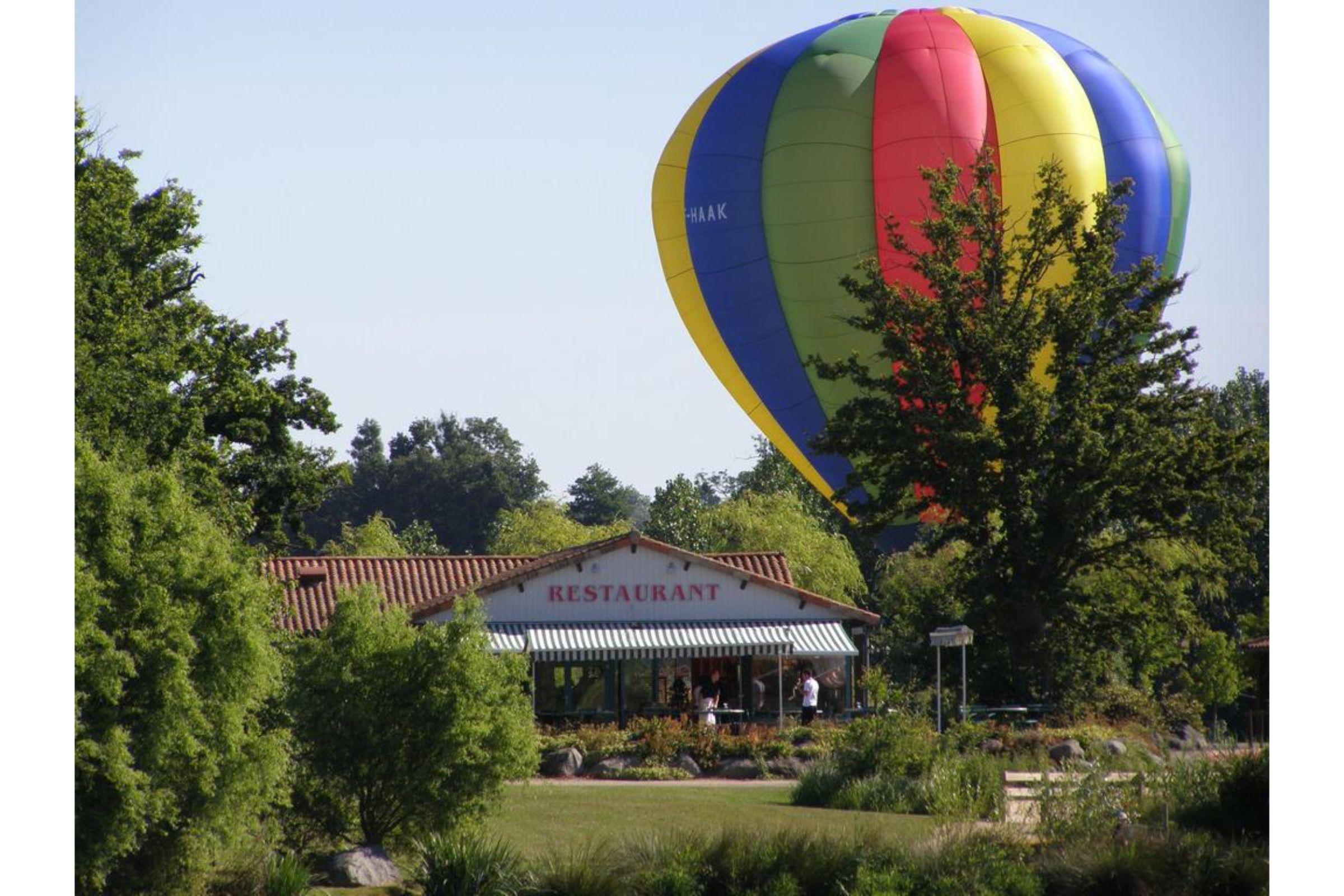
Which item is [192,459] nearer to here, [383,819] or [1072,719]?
[383,819]

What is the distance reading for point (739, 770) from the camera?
99.1 feet

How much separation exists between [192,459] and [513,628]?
→ 13302 mm

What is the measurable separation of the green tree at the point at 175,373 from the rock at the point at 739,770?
8.46 metres

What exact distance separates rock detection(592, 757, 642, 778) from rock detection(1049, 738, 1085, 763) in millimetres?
6652

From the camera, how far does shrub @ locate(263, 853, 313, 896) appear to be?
1720 cm

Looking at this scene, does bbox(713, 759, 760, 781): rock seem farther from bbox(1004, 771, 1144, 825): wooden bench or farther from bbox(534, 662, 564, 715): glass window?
bbox(534, 662, 564, 715): glass window

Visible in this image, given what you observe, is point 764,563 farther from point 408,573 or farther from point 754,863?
point 754,863

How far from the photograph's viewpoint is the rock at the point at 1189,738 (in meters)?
26.9

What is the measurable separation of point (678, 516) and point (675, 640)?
34934mm

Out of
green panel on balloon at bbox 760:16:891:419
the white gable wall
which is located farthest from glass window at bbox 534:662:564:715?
green panel on balloon at bbox 760:16:891:419

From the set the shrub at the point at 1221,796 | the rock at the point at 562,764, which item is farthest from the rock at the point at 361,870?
the rock at the point at 562,764

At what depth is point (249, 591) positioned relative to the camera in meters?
17.1
